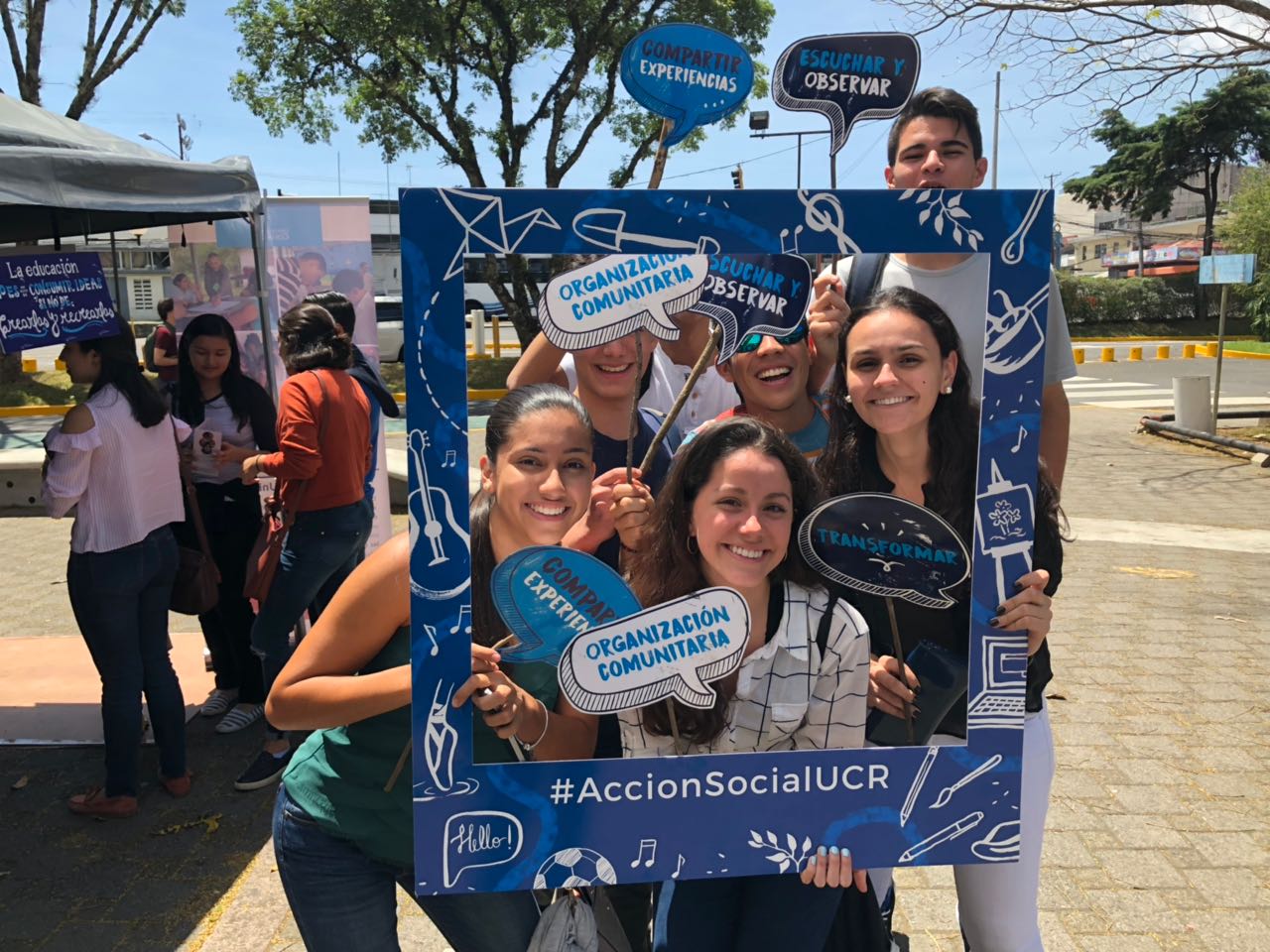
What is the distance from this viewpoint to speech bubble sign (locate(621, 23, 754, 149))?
5.50 feet

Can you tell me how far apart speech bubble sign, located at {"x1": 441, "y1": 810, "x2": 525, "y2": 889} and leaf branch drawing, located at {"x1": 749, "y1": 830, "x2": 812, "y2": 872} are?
355 mm

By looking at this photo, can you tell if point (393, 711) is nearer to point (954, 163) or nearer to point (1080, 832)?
point (954, 163)

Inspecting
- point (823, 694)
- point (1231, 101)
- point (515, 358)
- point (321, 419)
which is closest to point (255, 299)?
point (321, 419)

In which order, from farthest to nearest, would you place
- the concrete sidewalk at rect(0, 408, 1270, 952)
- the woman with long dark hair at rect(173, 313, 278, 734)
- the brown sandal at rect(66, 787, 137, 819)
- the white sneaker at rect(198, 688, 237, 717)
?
the white sneaker at rect(198, 688, 237, 717) < the woman with long dark hair at rect(173, 313, 278, 734) < the brown sandal at rect(66, 787, 137, 819) < the concrete sidewalk at rect(0, 408, 1270, 952)

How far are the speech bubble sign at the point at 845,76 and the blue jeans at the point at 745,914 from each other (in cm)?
134

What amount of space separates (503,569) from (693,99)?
0.85 metres

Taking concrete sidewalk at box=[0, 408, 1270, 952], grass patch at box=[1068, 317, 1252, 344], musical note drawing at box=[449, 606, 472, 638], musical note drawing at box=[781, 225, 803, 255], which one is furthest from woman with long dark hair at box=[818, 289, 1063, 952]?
grass patch at box=[1068, 317, 1252, 344]

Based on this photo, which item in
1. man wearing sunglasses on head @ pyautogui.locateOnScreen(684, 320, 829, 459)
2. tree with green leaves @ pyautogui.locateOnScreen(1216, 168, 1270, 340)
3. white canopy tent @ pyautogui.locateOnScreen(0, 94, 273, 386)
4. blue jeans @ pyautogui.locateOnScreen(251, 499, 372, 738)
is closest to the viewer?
man wearing sunglasses on head @ pyautogui.locateOnScreen(684, 320, 829, 459)

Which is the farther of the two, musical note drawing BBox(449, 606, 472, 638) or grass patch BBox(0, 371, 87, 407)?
grass patch BBox(0, 371, 87, 407)

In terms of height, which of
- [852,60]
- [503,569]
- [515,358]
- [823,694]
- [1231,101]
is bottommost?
[823,694]

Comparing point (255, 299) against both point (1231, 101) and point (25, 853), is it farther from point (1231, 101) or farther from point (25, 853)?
point (1231, 101)

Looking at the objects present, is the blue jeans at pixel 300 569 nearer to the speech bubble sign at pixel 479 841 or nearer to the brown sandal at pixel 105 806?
the brown sandal at pixel 105 806

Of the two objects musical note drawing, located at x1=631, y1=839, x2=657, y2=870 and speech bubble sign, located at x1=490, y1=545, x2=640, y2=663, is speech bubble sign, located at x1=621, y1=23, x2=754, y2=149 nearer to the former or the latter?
speech bubble sign, located at x1=490, y1=545, x2=640, y2=663

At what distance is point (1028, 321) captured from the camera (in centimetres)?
151
